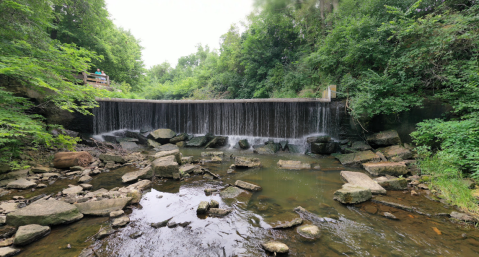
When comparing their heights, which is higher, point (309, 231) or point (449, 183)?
point (449, 183)

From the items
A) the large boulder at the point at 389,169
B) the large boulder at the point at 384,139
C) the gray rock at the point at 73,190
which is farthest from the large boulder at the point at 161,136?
the large boulder at the point at 384,139

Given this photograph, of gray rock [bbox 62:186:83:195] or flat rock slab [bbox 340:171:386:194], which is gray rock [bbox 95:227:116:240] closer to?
gray rock [bbox 62:186:83:195]

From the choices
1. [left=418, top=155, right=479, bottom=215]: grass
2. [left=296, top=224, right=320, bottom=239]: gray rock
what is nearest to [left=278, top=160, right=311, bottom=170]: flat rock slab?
[left=418, top=155, right=479, bottom=215]: grass

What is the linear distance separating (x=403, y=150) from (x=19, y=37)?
512 inches

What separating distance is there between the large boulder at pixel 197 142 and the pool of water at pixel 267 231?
6.59m

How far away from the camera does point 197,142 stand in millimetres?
11492

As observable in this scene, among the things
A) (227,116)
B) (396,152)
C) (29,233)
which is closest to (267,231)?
(29,233)

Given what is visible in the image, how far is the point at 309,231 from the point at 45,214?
4.32 m

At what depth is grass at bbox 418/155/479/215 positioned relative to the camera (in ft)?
11.8

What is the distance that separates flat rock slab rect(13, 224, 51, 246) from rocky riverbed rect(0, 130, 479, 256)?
1cm

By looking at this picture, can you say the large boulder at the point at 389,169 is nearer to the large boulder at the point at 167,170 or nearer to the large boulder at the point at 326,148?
the large boulder at the point at 326,148

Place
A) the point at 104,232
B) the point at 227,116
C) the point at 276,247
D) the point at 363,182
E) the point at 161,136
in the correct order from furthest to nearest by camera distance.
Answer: the point at 227,116 < the point at 161,136 < the point at 363,182 < the point at 104,232 < the point at 276,247

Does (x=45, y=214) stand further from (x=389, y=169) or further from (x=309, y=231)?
(x=389, y=169)

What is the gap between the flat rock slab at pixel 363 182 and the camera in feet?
14.6
